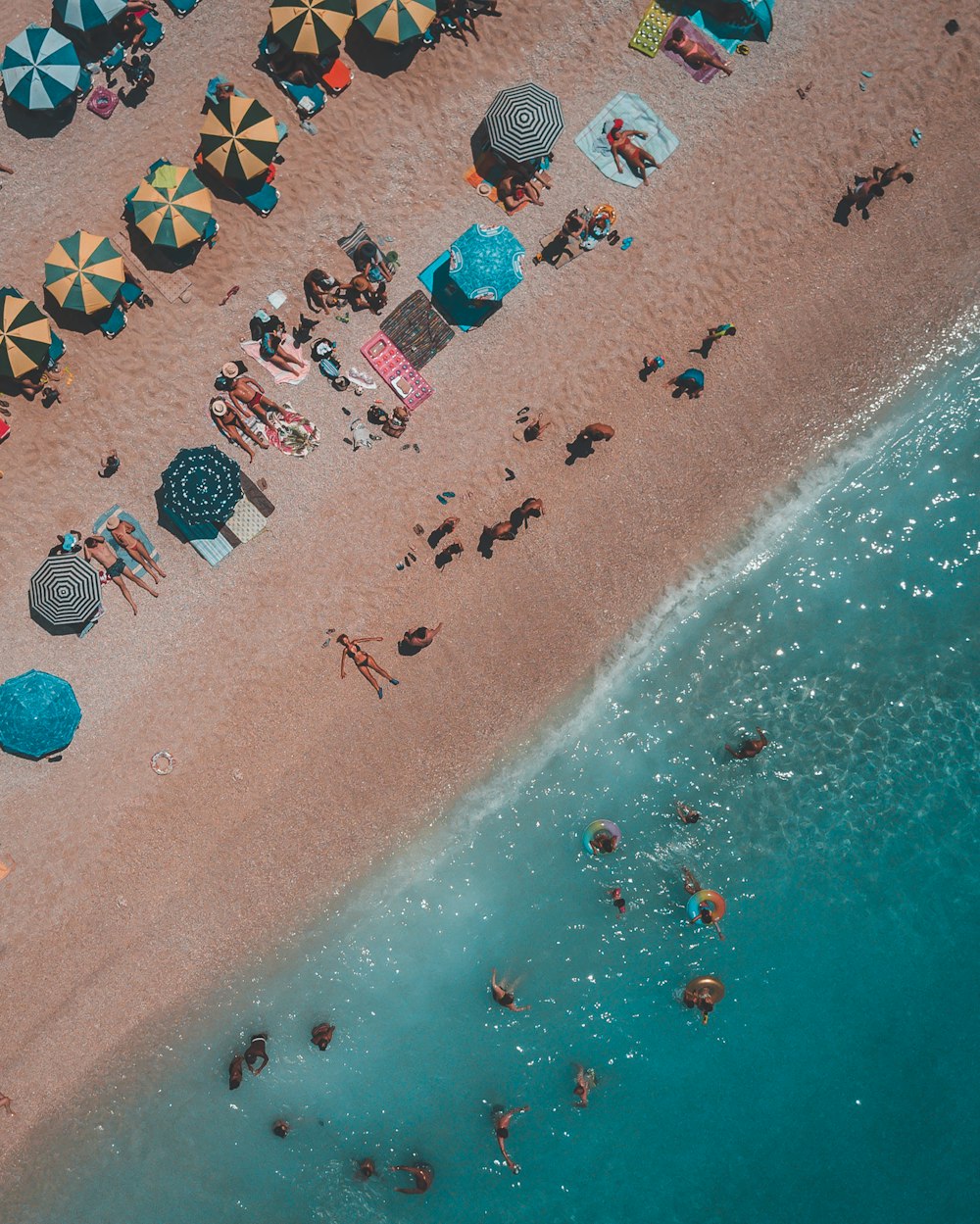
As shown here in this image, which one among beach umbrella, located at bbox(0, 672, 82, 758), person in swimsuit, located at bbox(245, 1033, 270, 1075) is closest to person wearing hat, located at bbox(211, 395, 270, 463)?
beach umbrella, located at bbox(0, 672, 82, 758)

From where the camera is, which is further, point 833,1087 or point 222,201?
point 833,1087

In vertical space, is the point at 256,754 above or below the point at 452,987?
above

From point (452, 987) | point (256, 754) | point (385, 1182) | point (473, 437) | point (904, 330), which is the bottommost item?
point (385, 1182)

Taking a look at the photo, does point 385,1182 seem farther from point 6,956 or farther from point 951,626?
point 951,626

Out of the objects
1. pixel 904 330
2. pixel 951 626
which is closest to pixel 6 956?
pixel 951 626

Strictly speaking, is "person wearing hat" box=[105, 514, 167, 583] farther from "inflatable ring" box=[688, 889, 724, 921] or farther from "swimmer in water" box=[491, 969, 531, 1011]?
"inflatable ring" box=[688, 889, 724, 921]
